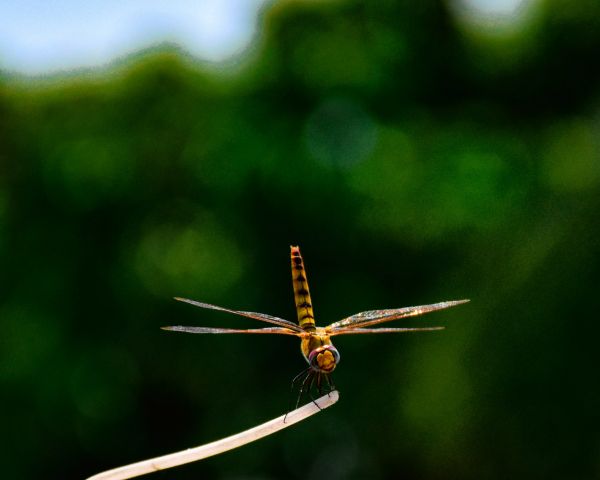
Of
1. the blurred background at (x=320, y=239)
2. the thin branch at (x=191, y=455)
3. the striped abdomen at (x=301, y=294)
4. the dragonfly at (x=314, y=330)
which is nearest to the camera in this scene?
the thin branch at (x=191, y=455)

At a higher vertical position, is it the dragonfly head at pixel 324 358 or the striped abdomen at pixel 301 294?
the striped abdomen at pixel 301 294

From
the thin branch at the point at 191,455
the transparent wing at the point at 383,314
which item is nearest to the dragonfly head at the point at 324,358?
the transparent wing at the point at 383,314

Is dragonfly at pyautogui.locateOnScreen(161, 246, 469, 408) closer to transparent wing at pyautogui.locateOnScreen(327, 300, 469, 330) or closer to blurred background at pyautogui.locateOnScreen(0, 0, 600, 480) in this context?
transparent wing at pyautogui.locateOnScreen(327, 300, 469, 330)

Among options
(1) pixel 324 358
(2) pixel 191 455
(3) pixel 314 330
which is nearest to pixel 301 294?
(3) pixel 314 330

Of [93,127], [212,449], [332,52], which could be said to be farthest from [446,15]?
[212,449]

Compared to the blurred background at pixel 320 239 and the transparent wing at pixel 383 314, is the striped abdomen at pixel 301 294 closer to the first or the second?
the transparent wing at pixel 383 314

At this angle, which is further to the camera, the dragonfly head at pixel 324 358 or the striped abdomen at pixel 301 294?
the striped abdomen at pixel 301 294

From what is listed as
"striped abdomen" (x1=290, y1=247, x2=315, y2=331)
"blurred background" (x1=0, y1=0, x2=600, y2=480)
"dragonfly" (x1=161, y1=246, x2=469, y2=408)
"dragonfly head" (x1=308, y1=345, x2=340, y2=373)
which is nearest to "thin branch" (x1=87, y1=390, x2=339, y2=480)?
"dragonfly" (x1=161, y1=246, x2=469, y2=408)
